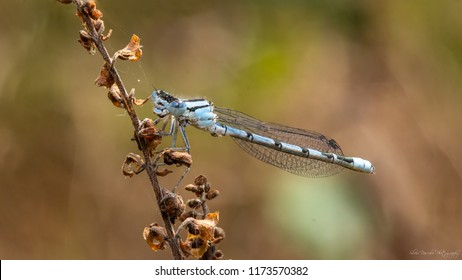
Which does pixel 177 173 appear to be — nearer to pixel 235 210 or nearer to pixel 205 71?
pixel 235 210

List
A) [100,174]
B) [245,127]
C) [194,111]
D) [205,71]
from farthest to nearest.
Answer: [205,71], [100,174], [245,127], [194,111]

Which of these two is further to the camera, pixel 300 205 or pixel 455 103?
pixel 455 103

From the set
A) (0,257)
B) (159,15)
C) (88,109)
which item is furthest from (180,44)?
(0,257)

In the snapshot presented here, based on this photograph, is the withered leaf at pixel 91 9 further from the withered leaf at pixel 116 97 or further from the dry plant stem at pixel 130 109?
the withered leaf at pixel 116 97

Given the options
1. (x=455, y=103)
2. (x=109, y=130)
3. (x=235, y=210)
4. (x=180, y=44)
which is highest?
(x=180, y=44)

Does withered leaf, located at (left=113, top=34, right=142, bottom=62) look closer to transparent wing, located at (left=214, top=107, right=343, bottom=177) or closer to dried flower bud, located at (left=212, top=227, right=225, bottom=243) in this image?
dried flower bud, located at (left=212, top=227, right=225, bottom=243)

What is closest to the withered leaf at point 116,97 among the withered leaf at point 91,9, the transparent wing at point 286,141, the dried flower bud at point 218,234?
the withered leaf at point 91,9
